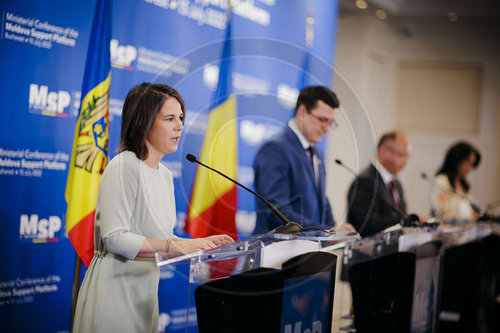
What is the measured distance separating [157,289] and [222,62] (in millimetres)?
811

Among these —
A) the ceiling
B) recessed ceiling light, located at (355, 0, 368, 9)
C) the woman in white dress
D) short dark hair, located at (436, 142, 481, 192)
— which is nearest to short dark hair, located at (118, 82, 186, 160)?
the woman in white dress

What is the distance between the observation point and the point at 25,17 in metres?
2.61

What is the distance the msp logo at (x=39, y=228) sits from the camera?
2.64 m

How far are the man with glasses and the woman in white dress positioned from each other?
548 mm

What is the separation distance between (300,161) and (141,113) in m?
0.78

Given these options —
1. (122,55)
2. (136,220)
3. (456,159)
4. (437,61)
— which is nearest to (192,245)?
(136,220)

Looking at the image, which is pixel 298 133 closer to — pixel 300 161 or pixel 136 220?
pixel 300 161

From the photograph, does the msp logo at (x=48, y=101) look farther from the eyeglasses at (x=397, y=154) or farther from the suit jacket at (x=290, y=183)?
the eyeglasses at (x=397, y=154)

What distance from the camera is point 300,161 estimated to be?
7.77 ft

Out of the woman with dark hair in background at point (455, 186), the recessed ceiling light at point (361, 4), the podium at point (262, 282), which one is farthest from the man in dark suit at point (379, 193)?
the recessed ceiling light at point (361, 4)

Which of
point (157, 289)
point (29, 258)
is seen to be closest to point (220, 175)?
point (157, 289)

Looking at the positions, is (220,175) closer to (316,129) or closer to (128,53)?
(316,129)

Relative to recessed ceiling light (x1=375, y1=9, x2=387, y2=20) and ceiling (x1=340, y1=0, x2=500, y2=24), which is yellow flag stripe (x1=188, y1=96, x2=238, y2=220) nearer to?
ceiling (x1=340, y1=0, x2=500, y2=24)

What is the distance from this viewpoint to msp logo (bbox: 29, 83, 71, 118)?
105 inches
